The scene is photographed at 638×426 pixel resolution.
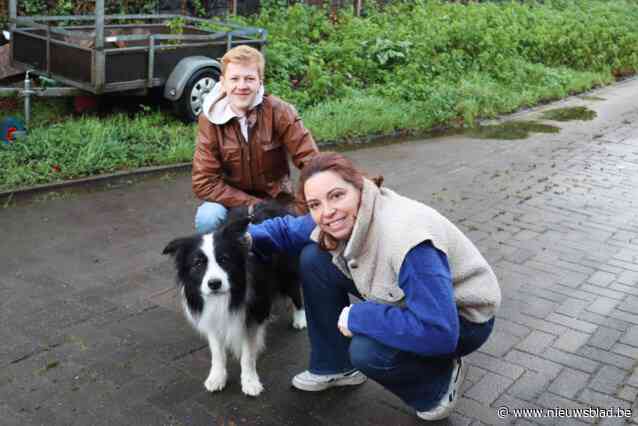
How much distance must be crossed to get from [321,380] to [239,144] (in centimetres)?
161

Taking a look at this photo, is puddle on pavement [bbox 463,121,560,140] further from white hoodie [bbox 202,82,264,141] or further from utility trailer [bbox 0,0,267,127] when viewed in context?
white hoodie [bbox 202,82,264,141]

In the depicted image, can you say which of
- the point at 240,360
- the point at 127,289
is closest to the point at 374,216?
the point at 240,360

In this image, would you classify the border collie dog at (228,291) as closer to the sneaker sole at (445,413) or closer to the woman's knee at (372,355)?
the woman's knee at (372,355)

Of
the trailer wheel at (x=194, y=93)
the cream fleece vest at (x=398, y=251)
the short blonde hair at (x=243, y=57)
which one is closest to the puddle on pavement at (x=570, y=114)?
the trailer wheel at (x=194, y=93)

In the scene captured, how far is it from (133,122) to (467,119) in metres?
5.44

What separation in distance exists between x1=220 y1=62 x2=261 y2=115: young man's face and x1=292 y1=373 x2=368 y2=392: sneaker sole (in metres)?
1.72

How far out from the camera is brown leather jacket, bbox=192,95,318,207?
433cm

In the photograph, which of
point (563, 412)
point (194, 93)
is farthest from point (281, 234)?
point (194, 93)

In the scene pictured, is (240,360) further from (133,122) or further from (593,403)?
(133,122)

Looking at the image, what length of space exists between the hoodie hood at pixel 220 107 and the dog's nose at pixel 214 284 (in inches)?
52.7

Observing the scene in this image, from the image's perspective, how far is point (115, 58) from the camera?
304 inches

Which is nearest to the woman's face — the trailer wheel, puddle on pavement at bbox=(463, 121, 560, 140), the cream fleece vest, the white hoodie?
the cream fleece vest

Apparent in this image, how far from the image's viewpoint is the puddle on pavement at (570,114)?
11969 millimetres

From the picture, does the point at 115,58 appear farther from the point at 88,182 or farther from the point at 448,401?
the point at 448,401
